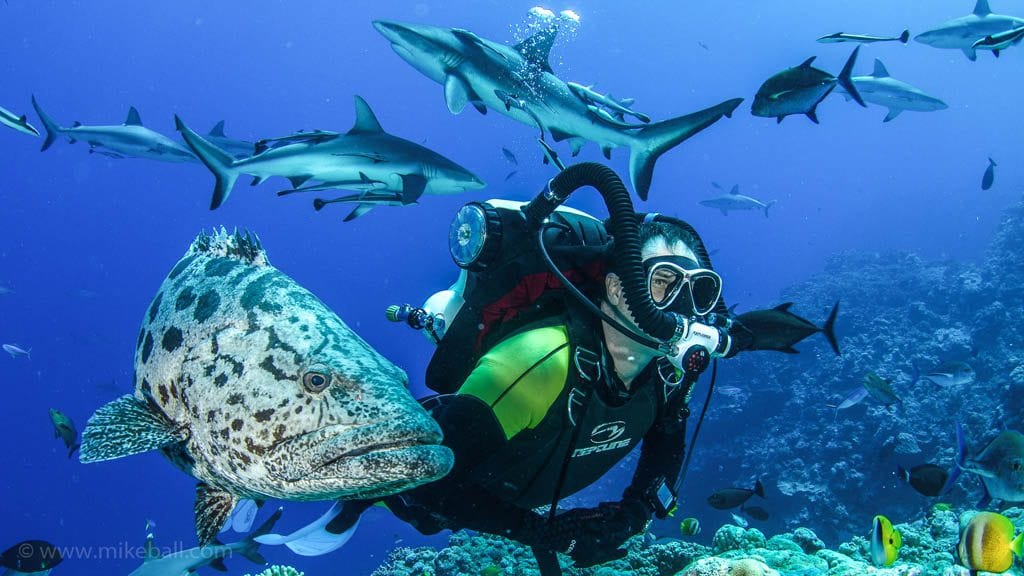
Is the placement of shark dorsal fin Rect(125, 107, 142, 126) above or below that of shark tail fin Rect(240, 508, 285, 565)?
above

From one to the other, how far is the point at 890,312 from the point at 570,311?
2073cm

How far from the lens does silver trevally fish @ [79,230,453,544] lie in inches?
67.1

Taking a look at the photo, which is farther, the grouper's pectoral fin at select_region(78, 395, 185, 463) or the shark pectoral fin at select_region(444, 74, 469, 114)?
the shark pectoral fin at select_region(444, 74, 469, 114)

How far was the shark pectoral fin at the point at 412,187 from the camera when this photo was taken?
5.22 m

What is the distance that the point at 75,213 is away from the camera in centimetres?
7569

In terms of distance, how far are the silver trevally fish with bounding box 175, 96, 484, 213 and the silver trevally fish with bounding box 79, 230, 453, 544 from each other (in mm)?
3017

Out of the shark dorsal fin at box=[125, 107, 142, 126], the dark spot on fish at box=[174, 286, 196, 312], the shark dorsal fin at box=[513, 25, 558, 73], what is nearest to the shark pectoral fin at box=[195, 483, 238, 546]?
the dark spot on fish at box=[174, 286, 196, 312]

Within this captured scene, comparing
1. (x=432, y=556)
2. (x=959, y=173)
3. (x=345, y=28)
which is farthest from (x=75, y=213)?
(x=959, y=173)

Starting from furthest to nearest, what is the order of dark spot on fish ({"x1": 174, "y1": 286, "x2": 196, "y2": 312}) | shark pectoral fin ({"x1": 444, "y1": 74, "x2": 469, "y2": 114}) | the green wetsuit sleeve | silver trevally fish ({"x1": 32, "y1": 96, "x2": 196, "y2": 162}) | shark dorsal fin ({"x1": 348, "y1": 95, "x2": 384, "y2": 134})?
silver trevally fish ({"x1": 32, "y1": 96, "x2": 196, "y2": 162})
shark pectoral fin ({"x1": 444, "y1": 74, "x2": 469, "y2": 114})
shark dorsal fin ({"x1": 348, "y1": 95, "x2": 384, "y2": 134})
the green wetsuit sleeve
dark spot on fish ({"x1": 174, "y1": 286, "x2": 196, "y2": 312})

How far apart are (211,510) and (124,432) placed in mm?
449

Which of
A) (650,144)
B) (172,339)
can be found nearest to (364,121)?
(650,144)

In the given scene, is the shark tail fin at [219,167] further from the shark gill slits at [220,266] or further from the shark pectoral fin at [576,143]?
the shark pectoral fin at [576,143]

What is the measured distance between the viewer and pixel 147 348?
2250 mm

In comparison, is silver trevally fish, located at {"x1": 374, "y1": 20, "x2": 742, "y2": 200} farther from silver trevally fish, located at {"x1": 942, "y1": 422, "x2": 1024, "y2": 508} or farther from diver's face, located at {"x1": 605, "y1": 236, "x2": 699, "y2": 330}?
silver trevally fish, located at {"x1": 942, "y1": 422, "x2": 1024, "y2": 508}
